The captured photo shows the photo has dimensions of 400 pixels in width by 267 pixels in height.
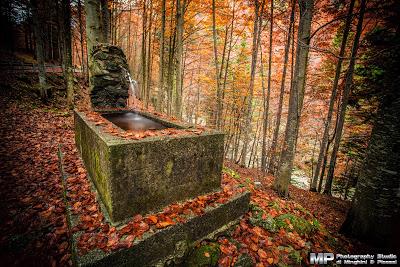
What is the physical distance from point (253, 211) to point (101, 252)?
2.94 m

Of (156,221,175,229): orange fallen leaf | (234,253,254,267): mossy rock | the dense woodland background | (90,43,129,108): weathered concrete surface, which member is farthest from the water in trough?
the dense woodland background

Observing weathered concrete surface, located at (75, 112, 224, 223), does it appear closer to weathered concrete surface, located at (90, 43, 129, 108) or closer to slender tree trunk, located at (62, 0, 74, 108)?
weathered concrete surface, located at (90, 43, 129, 108)

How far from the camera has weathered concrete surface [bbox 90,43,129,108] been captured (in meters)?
5.72

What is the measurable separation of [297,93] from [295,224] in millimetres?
3569

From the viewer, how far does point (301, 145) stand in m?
18.5

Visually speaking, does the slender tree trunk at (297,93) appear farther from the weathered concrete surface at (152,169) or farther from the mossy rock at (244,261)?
the mossy rock at (244,261)

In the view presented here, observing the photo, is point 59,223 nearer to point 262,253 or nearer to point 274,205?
point 262,253

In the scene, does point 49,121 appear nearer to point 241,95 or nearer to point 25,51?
point 241,95

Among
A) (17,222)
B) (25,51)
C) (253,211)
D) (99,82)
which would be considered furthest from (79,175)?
(25,51)

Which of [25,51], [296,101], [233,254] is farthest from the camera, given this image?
[25,51]

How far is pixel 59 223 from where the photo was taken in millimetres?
3459

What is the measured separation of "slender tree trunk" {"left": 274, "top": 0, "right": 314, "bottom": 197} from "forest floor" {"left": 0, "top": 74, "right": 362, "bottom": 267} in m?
1.44

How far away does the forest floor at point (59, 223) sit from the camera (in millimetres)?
3016

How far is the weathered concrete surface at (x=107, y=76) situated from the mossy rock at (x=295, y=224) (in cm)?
562
